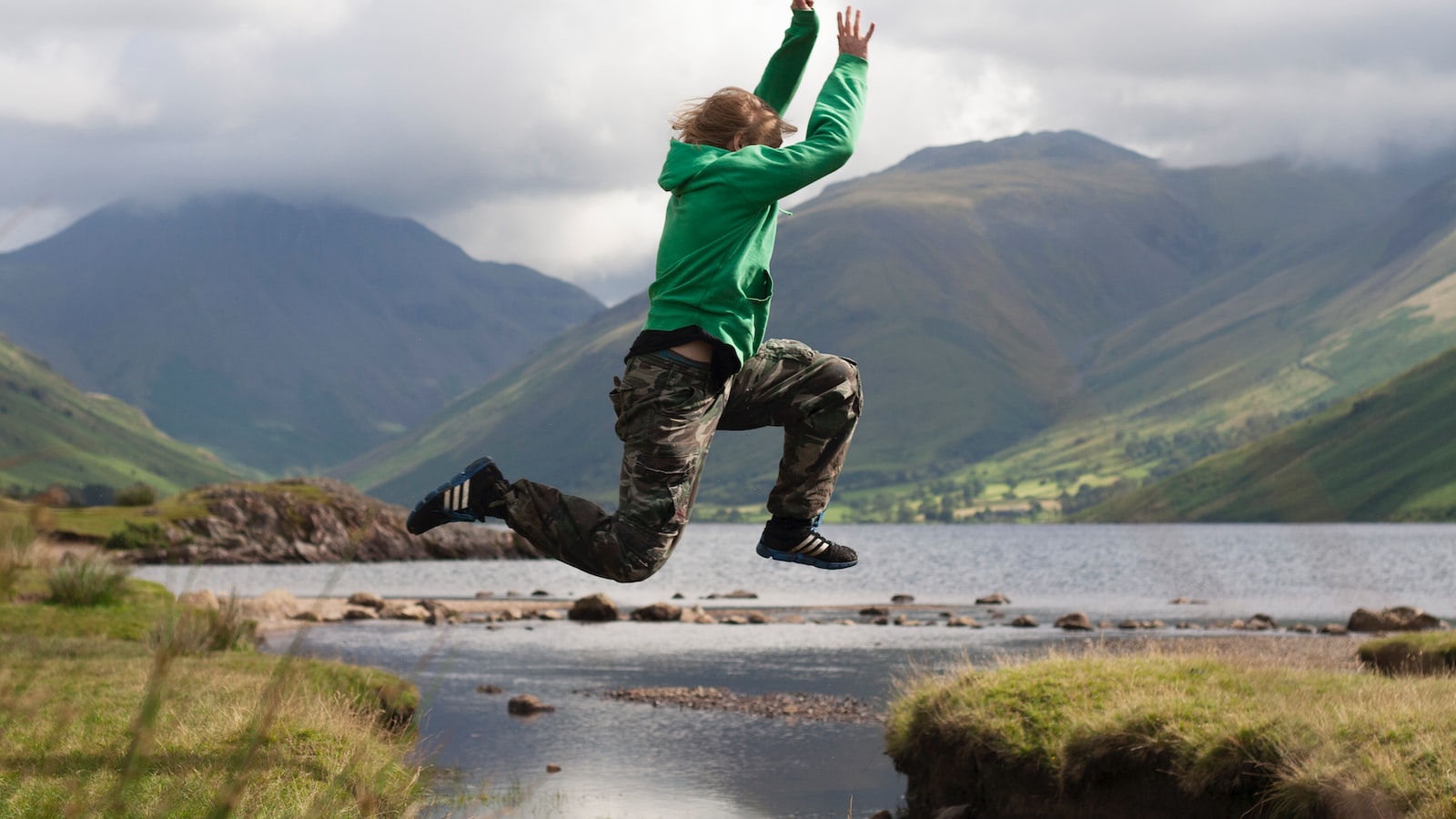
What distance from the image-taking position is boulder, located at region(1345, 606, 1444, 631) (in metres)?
53.0

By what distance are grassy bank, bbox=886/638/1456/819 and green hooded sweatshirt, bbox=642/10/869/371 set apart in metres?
8.68

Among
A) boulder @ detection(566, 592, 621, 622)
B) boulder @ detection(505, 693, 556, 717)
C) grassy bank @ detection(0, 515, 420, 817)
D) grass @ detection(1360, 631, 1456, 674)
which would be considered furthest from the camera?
boulder @ detection(566, 592, 621, 622)

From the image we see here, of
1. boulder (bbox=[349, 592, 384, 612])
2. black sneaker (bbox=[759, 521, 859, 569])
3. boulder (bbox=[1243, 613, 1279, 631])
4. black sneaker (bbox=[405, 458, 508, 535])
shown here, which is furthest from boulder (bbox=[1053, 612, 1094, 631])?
black sneaker (bbox=[405, 458, 508, 535])

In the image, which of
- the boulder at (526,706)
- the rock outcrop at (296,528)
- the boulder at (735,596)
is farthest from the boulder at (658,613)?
the rock outcrop at (296,528)

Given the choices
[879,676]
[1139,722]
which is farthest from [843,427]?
[879,676]

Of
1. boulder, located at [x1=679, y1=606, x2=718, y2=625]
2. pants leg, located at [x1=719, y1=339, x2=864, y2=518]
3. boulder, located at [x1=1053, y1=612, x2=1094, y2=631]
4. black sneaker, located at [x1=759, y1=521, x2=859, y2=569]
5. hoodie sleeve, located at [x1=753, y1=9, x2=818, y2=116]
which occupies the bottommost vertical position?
boulder, located at [x1=679, y1=606, x2=718, y2=625]

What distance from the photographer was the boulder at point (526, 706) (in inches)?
1222

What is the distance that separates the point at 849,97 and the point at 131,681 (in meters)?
11.9

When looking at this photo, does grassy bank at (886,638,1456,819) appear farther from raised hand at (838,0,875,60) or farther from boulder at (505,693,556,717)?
boulder at (505,693,556,717)

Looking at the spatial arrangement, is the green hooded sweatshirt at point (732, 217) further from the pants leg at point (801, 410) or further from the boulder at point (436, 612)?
the boulder at point (436, 612)

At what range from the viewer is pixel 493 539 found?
152 meters

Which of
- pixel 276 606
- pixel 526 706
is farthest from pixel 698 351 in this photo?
pixel 276 606

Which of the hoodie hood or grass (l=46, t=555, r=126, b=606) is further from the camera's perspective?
grass (l=46, t=555, r=126, b=606)

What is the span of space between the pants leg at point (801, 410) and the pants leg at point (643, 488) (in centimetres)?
41
